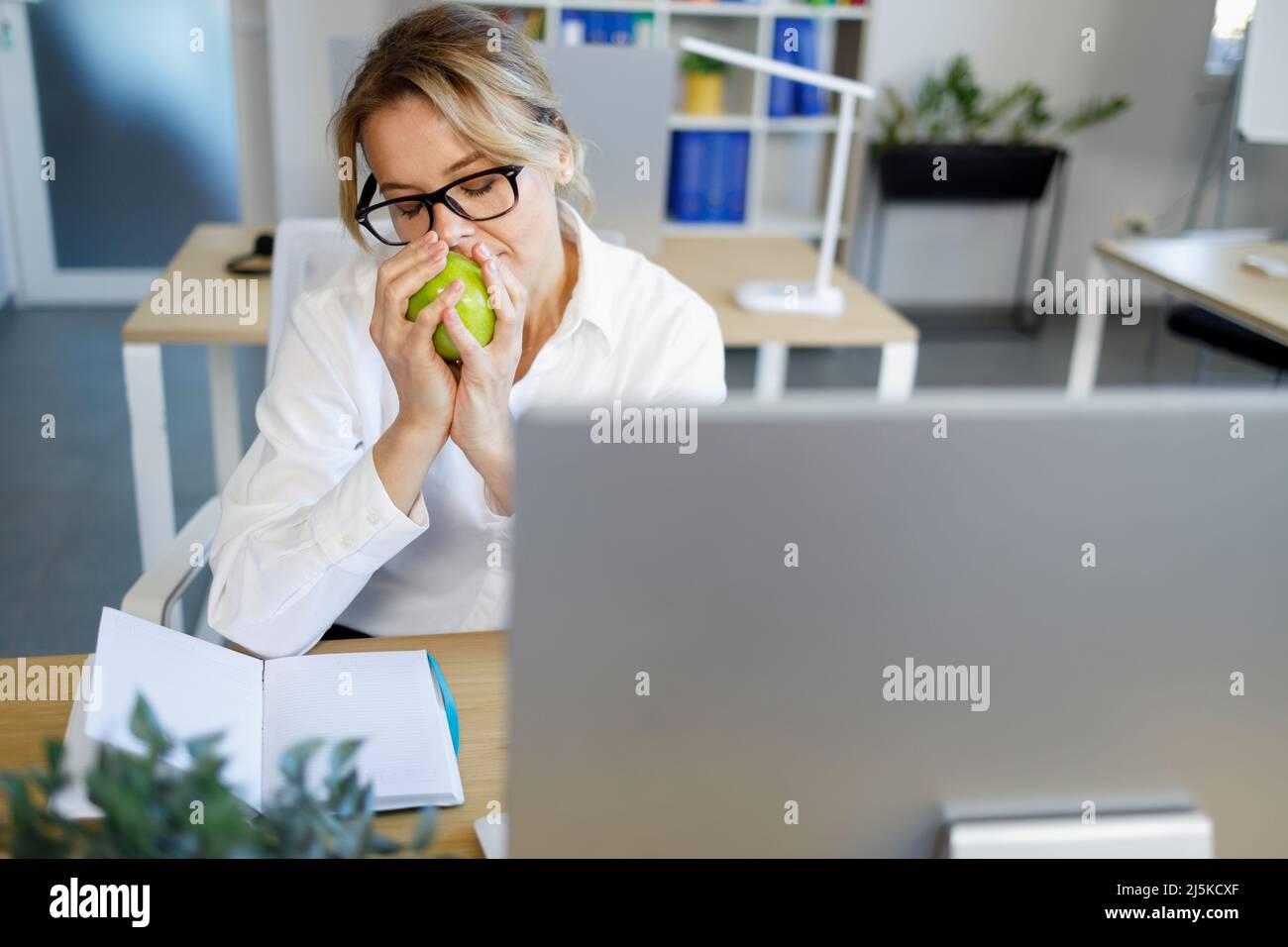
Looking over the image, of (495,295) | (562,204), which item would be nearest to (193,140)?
(562,204)

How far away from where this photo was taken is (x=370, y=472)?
1.12 meters

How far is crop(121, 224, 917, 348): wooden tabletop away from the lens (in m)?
2.07

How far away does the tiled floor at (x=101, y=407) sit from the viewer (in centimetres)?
272

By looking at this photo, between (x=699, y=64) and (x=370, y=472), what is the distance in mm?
3448

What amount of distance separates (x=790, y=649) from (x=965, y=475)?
13 cm

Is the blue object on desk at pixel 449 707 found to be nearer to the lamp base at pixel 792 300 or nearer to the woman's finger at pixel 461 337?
the woman's finger at pixel 461 337

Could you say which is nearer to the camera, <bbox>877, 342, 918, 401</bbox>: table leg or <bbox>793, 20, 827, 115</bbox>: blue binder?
<bbox>877, 342, 918, 401</bbox>: table leg

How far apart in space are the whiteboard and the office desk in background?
1908 mm

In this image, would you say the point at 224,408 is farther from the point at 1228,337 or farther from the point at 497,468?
the point at 1228,337

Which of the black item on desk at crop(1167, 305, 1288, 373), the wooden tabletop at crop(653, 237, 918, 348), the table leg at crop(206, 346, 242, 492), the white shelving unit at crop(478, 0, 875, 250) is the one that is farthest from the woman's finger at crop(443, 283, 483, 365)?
the white shelving unit at crop(478, 0, 875, 250)

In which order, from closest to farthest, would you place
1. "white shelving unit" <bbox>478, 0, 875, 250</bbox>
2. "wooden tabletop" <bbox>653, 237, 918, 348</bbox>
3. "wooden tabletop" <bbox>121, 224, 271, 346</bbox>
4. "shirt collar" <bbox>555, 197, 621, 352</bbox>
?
"shirt collar" <bbox>555, 197, 621, 352</bbox> → "wooden tabletop" <bbox>121, 224, 271, 346</bbox> → "wooden tabletop" <bbox>653, 237, 918, 348</bbox> → "white shelving unit" <bbox>478, 0, 875, 250</bbox>

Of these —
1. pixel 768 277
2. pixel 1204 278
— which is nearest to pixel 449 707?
pixel 768 277

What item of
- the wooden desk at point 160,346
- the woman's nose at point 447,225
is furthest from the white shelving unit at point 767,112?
the woman's nose at point 447,225

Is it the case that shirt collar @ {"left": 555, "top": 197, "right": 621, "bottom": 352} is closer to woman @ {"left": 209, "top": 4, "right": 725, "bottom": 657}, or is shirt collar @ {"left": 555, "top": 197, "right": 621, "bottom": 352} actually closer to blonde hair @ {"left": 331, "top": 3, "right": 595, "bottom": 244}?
woman @ {"left": 209, "top": 4, "right": 725, "bottom": 657}
